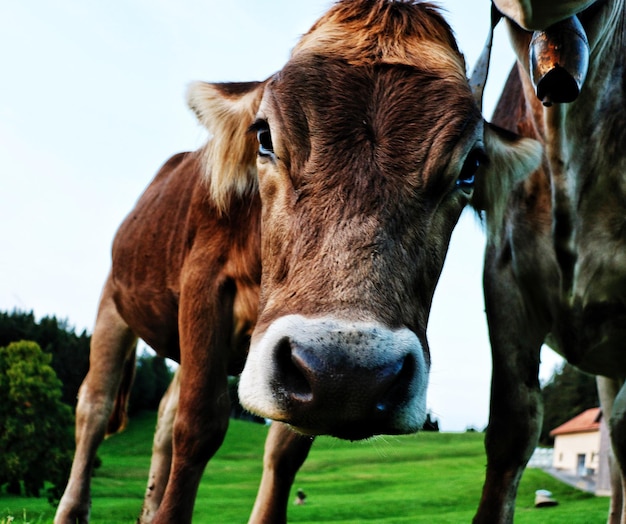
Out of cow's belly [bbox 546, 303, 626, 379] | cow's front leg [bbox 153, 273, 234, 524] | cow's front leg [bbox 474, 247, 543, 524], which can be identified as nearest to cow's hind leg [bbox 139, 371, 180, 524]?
cow's front leg [bbox 153, 273, 234, 524]

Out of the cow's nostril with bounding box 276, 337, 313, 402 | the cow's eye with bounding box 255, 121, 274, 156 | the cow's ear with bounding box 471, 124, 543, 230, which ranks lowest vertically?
the cow's nostril with bounding box 276, 337, 313, 402

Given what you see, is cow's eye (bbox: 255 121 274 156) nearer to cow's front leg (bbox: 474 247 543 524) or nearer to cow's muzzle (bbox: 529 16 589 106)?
cow's muzzle (bbox: 529 16 589 106)

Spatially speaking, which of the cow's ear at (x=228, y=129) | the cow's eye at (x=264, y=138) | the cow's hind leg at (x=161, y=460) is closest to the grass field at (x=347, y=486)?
the cow's hind leg at (x=161, y=460)

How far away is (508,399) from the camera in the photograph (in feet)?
13.6

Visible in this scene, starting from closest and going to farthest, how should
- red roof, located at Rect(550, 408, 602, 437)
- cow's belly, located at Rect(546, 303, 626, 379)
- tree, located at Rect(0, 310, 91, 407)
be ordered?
cow's belly, located at Rect(546, 303, 626, 379) → red roof, located at Rect(550, 408, 602, 437) → tree, located at Rect(0, 310, 91, 407)

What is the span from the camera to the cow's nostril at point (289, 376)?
7.79 ft

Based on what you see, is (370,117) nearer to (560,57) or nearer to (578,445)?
(560,57)

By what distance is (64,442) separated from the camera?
20234 millimetres

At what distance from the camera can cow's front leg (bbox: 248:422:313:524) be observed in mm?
4738

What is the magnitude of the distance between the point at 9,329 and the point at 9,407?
18.5 metres

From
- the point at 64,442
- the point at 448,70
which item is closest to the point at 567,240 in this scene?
the point at 448,70

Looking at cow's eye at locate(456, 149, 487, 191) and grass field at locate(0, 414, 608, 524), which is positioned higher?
cow's eye at locate(456, 149, 487, 191)

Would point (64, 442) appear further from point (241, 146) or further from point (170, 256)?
A: point (241, 146)

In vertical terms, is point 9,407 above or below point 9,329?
below
